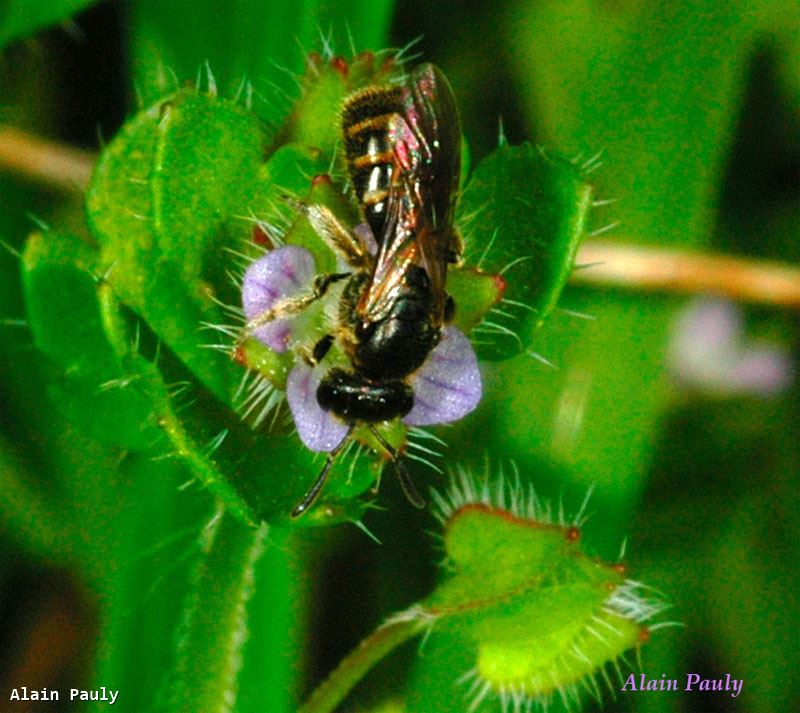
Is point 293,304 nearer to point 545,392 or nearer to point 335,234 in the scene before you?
point 335,234

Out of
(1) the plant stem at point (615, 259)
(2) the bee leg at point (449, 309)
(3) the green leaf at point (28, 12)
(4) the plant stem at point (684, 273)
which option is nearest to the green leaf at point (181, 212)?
(2) the bee leg at point (449, 309)

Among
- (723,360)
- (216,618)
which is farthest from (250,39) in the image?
(723,360)

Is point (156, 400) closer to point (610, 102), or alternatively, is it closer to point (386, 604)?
point (386, 604)

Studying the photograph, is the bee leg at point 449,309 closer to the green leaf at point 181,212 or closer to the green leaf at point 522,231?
the green leaf at point 522,231

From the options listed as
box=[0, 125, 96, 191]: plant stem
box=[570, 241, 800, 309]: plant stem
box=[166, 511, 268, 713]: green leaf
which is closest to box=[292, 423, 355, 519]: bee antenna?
box=[166, 511, 268, 713]: green leaf

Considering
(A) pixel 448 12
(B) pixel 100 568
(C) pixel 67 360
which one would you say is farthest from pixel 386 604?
(A) pixel 448 12

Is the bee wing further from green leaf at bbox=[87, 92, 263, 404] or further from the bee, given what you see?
green leaf at bbox=[87, 92, 263, 404]

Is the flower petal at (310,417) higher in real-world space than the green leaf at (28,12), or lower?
lower
